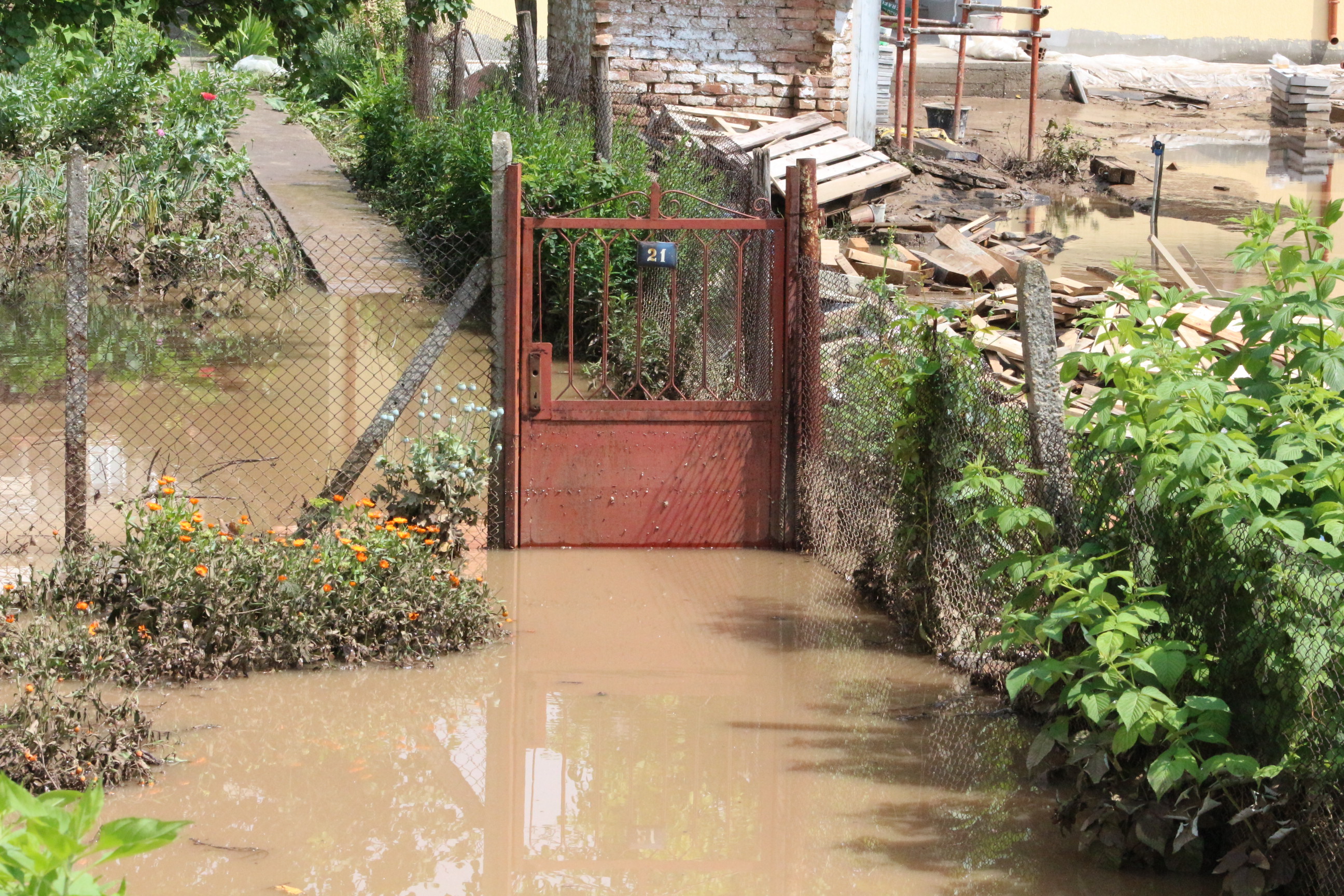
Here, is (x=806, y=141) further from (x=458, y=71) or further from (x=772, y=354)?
(x=772, y=354)

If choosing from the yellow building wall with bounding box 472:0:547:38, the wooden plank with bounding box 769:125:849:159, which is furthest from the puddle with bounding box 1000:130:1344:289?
the yellow building wall with bounding box 472:0:547:38

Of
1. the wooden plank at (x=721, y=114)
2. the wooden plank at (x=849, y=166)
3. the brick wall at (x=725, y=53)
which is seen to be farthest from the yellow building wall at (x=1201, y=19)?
the wooden plank at (x=849, y=166)

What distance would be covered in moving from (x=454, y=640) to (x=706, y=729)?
1231 millimetres

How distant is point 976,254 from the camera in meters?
12.7

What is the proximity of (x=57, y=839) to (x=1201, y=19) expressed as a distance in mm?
38803

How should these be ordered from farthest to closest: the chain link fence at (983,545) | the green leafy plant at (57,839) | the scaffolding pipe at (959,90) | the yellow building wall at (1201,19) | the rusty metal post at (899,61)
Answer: the yellow building wall at (1201,19) < the scaffolding pipe at (959,90) < the rusty metal post at (899,61) < the chain link fence at (983,545) < the green leafy plant at (57,839)

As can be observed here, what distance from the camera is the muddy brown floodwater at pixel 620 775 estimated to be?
13.7 ft

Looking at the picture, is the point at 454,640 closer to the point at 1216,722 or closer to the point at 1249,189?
the point at 1216,722

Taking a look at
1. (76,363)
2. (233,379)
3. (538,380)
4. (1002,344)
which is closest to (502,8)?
(233,379)

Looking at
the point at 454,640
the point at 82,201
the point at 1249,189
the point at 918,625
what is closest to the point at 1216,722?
the point at 918,625

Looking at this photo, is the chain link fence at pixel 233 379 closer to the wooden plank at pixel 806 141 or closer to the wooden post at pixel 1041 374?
the wooden post at pixel 1041 374

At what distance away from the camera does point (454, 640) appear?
5766mm

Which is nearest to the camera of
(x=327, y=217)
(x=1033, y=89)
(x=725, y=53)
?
(x=327, y=217)

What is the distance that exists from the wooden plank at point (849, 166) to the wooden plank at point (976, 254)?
1.44m
